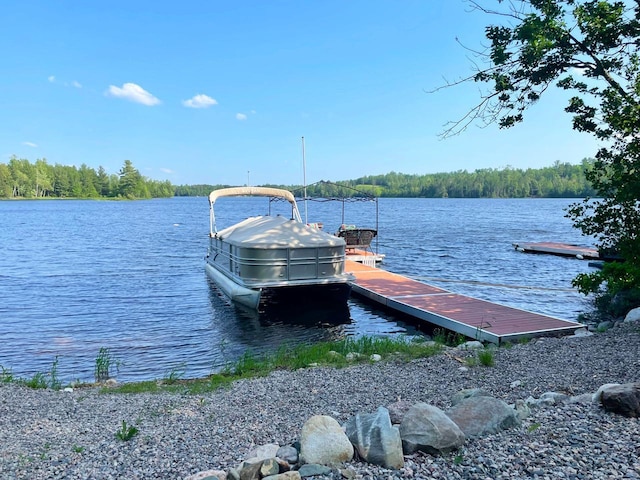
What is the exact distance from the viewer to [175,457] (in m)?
4.72

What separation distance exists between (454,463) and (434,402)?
2475 millimetres

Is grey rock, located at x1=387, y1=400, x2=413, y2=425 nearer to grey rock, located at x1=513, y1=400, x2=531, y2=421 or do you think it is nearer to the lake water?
grey rock, located at x1=513, y1=400, x2=531, y2=421

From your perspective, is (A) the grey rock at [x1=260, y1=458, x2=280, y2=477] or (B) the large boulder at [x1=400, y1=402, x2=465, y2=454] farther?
(B) the large boulder at [x1=400, y1=402, x2=465, y2=454]

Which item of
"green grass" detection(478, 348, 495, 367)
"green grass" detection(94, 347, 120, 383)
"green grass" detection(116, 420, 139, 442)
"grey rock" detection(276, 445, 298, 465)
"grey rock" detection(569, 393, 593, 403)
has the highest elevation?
"grey rock" detection(569, 393, 593, 403)

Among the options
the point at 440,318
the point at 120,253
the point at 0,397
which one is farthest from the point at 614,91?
the point at 120,253

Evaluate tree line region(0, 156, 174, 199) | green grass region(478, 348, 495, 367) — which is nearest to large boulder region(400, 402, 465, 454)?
green grass region(478, 348, 495, 367)

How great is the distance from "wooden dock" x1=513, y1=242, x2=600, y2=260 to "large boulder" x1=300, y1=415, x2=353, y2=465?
98.8 feet

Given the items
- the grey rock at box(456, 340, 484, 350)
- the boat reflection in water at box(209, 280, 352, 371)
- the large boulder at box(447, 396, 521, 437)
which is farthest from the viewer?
the boat reflection in water at box(209, 280, 352, 371)

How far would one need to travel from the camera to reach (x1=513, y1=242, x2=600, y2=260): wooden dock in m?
30.9

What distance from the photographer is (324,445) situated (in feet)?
13.4

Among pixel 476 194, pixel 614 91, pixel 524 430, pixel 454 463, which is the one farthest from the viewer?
pixel 476 194

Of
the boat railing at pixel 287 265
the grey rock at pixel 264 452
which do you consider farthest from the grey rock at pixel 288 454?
the boat railing at pixel 287 265

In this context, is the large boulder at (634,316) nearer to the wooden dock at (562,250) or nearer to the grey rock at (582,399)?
the grey rock at (582,399)

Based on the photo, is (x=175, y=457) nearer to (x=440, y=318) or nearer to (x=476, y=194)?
(x=440, y=318)
